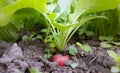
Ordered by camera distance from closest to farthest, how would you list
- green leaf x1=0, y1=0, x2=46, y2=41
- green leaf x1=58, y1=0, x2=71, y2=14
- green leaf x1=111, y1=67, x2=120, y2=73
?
green leaf x1=111, y1=67, x2=120, y2=73, green leaf x1=0, y1=0, x2=46, y2=41, green leaf x1=58, y1=0, x2=71, y2=14

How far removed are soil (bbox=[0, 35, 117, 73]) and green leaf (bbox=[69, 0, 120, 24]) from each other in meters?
0.14

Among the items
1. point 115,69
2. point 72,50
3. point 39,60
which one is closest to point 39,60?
point 39,60

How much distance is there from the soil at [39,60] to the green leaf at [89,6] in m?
0.14

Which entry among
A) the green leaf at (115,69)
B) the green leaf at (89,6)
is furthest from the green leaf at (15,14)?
the green leaf at (115,69)

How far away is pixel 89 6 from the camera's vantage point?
4.31 ft

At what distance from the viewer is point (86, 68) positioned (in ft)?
3.90

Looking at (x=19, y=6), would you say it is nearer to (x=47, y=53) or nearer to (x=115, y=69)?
(x=47, y=53)

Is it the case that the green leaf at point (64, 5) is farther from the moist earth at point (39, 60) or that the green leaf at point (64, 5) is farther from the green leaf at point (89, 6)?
the moist earth at point (39, 60)

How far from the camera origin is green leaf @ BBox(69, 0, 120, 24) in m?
1.29

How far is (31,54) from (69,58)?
0.51 feet

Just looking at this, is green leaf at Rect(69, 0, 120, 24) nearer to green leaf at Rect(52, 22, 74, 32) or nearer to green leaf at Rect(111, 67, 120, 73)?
green leaf at Rect(52, 22, 74, 32)

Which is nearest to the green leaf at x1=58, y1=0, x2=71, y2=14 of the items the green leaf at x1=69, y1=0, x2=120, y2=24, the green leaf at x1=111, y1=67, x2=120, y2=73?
the green leaf at x1=69, y1=0, x2=120, y2=24

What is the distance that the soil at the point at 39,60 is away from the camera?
112cm

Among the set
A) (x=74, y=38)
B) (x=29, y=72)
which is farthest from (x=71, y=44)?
(x=29, y=72)
